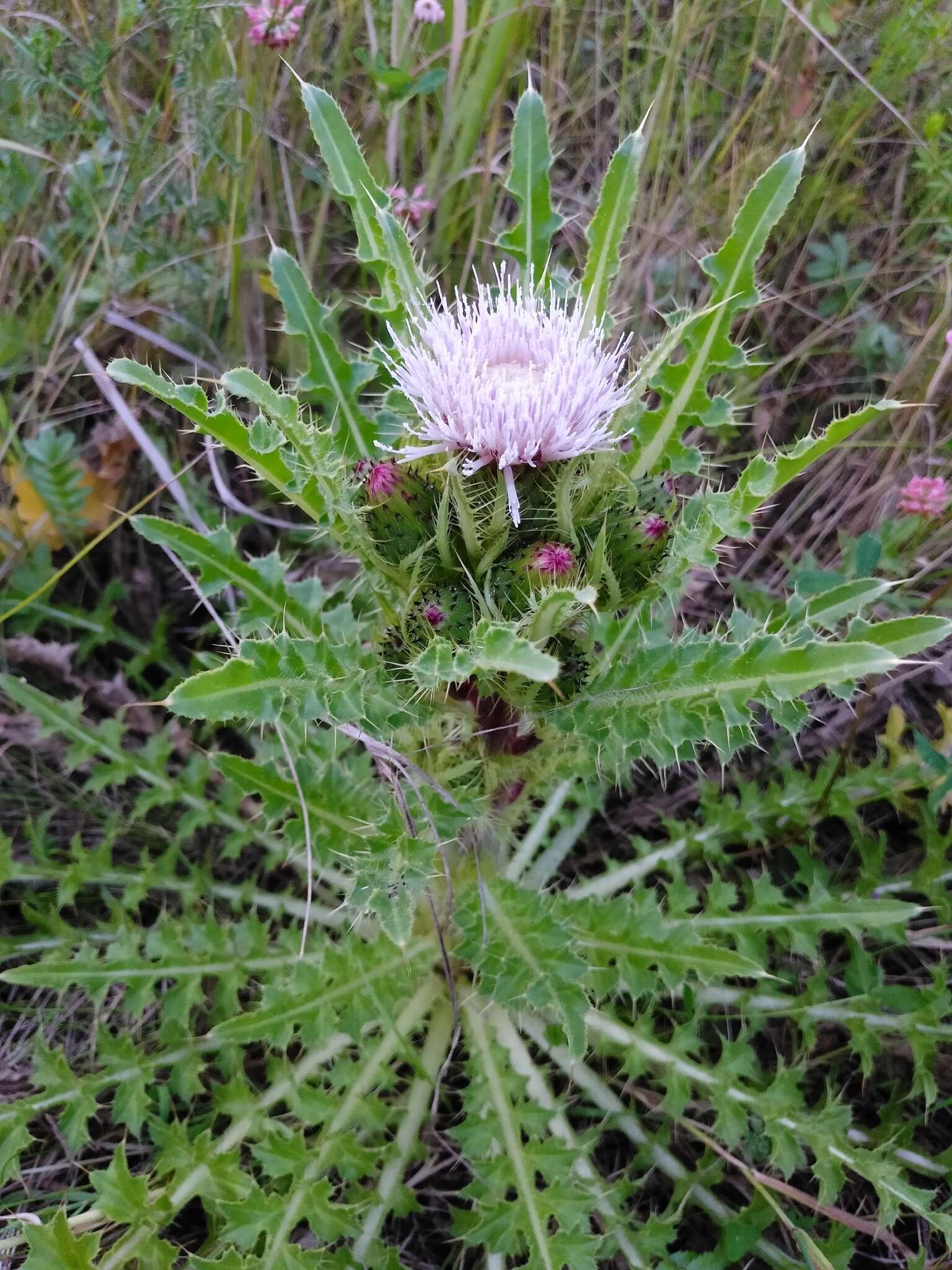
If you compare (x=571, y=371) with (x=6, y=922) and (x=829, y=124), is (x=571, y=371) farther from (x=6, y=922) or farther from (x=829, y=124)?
(x=829, y=124)

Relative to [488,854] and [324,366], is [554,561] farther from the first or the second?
[488,854]

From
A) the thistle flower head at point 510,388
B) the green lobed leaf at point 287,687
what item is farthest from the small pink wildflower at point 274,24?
the green lobed leaf at point 287,687

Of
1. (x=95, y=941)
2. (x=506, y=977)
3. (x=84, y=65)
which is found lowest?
(x=95, y=941)

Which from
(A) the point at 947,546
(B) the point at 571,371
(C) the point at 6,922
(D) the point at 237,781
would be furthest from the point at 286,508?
(A) the point at 947,546

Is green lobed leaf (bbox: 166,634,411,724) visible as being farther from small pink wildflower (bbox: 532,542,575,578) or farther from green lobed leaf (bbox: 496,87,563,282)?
green lobed leaf (bbox: 496,87,563,282)

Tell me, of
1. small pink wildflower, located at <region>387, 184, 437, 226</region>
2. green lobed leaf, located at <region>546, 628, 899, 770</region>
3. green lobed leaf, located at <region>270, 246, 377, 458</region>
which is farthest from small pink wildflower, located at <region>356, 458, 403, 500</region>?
small pink wildflower, located at <region>387, 184, 437, 226</region>

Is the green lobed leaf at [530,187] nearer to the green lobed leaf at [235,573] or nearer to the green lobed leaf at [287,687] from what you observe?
the green lobed leaf at [235,573]

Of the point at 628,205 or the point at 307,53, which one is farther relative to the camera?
the point at 307,53
